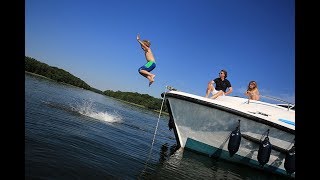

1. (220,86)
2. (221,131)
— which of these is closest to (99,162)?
(221,131)

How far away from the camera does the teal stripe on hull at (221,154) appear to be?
9.22 meters

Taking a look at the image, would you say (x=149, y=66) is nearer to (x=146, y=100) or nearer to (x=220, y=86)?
(x=220, y=86)

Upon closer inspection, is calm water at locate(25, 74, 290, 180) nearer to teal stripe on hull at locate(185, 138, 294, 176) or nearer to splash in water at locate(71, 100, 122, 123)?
teal stripe on hull at locate(185, 138, 294, 176)

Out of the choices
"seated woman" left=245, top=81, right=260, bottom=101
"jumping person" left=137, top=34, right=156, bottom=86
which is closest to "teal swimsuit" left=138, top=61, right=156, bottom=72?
"jumping person" left=137, top=34, right=156, bottom=86

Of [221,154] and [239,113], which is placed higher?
[239,113]

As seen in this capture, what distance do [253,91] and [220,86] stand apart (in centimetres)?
123

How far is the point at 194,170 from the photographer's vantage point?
728 centimetres

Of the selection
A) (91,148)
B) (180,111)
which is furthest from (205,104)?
(91,148)

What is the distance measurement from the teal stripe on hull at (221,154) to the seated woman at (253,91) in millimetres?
2492

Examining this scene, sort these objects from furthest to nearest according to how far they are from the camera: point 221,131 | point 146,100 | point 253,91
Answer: point 146,100
point 253,91
point 221,131

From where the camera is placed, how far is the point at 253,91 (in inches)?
422

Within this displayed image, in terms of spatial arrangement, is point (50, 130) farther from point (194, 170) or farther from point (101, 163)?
point (194, 170)

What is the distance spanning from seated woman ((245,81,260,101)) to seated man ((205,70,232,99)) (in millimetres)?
709
